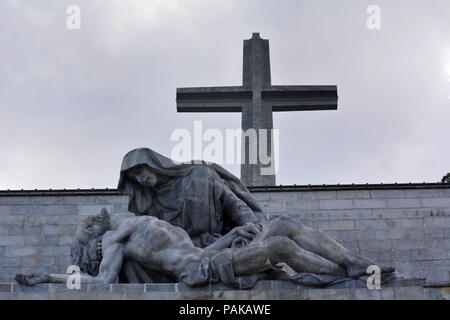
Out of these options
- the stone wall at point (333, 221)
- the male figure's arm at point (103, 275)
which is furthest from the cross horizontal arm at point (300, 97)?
the male figure's arm at point (103, 275)

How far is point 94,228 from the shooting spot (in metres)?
11.8

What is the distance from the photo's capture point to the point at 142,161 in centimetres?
1230

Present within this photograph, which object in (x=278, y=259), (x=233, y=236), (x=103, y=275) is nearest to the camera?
(x=278, y=259)

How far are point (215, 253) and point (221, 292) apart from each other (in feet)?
3.02

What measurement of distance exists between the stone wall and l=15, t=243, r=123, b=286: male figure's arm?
5384 millimetres

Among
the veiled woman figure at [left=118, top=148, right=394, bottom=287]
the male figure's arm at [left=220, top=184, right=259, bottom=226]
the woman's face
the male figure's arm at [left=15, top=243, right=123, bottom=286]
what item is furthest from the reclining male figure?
the woman's face

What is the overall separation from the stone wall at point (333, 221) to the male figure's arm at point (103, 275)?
17.7 feet

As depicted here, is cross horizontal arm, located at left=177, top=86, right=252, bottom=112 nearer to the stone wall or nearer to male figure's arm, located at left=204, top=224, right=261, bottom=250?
the stone wall

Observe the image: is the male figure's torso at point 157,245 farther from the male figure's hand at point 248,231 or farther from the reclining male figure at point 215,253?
the male figure's hand at point 248,231

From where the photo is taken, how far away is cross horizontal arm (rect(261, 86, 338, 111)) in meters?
19.0

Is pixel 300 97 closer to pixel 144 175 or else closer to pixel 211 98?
pixel 211 98

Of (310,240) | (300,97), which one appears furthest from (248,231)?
(300,97)
